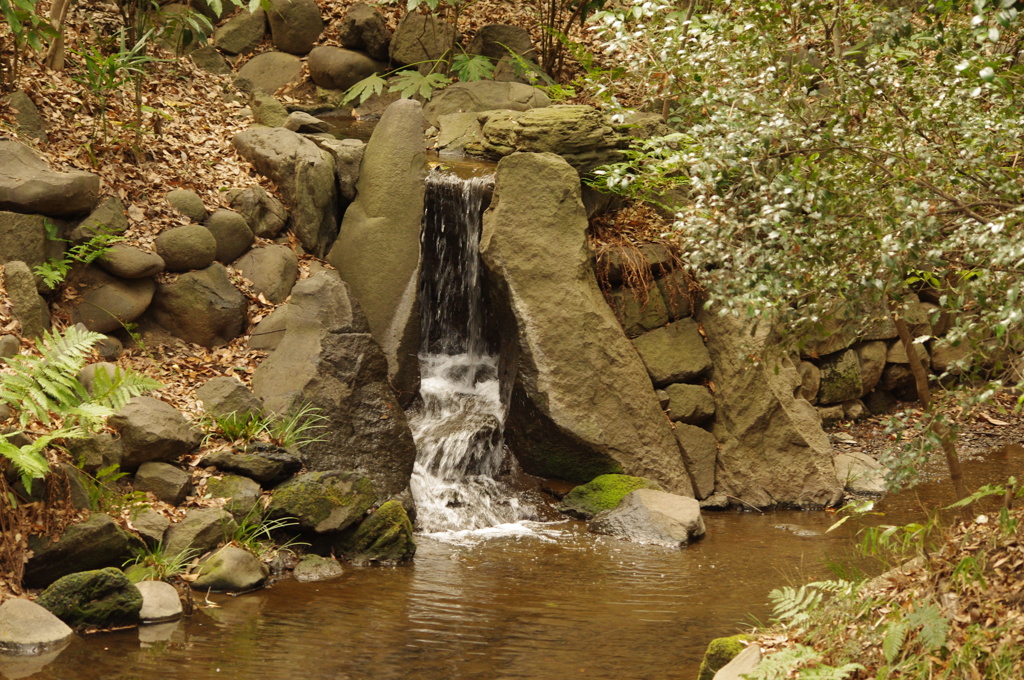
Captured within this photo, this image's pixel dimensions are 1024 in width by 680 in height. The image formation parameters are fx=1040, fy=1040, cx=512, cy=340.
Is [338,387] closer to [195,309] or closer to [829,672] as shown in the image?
[195,309]

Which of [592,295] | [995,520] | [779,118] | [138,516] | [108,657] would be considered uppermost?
[779,118]

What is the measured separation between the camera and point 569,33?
16.2m

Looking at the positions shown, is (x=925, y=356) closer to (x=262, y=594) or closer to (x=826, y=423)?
(x=826, y=423)

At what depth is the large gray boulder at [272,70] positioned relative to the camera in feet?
47.1

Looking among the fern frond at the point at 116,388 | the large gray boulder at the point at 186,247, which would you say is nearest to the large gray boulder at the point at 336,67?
the large gray boulder at the point at 186,247

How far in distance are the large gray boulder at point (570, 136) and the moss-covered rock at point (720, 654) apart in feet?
20.6

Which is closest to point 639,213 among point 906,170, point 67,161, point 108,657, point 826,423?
point 826,423

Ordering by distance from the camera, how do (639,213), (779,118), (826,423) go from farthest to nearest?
(826,423), (639,213), (779,118)

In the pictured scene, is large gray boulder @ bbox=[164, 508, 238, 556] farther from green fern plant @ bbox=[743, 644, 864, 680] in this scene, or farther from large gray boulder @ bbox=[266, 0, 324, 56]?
large gray boulder @ bbox=[266, 0, 324, 56]

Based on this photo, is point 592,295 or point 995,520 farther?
point 592,295

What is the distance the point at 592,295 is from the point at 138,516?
468 cm

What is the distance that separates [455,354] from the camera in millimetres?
10648

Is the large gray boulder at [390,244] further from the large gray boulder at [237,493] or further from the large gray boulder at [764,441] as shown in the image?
the large gray boulder at [764,441]

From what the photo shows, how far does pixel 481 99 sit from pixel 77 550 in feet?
27.6
